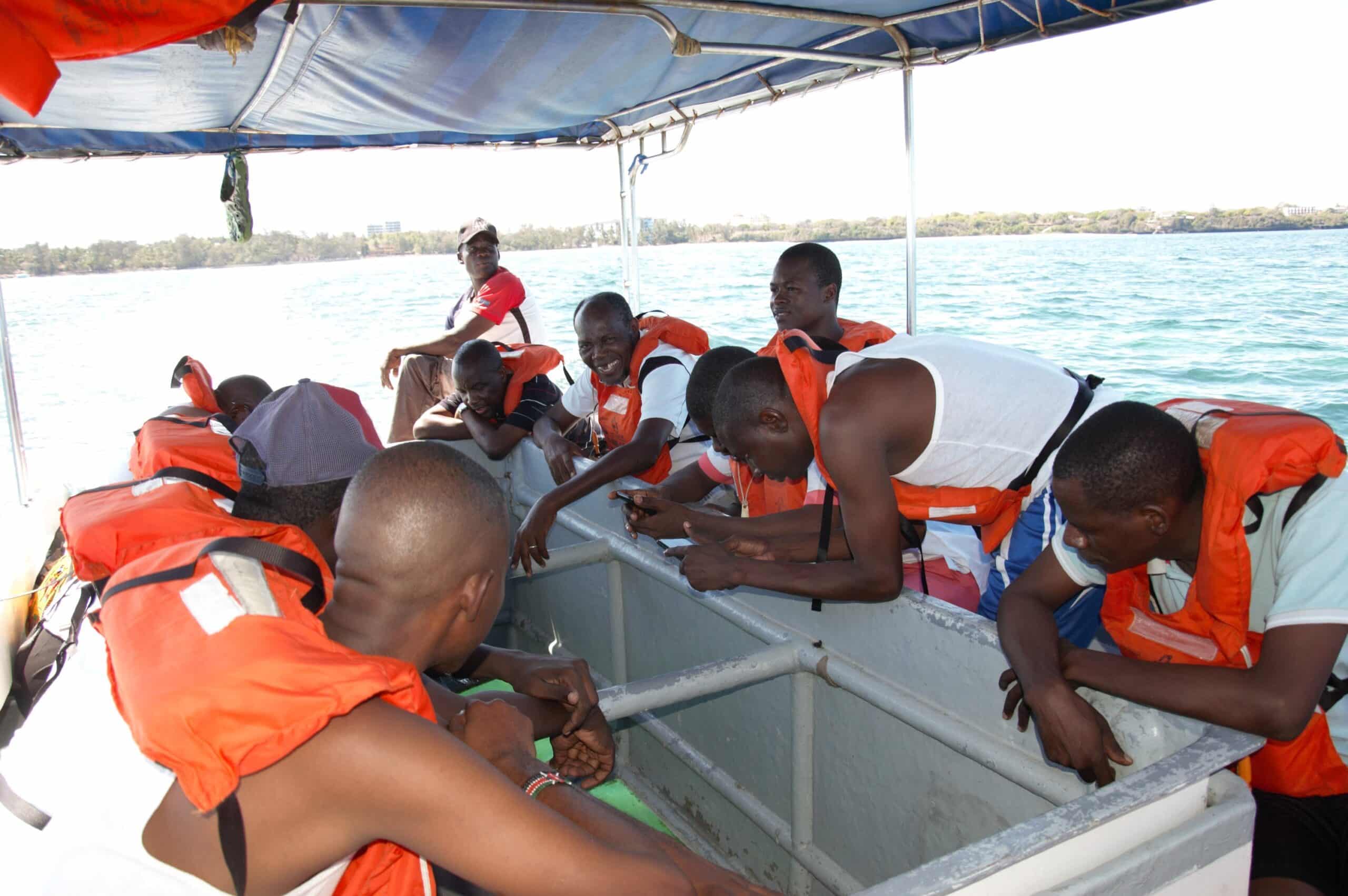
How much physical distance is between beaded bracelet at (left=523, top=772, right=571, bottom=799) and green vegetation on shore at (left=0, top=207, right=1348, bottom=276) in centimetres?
3141

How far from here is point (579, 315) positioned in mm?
3848

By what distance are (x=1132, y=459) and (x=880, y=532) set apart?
0.58 m

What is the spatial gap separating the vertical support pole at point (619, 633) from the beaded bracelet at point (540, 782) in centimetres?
195

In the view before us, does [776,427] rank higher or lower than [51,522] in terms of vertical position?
higher

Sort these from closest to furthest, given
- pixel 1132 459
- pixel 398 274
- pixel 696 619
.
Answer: pixel 1132 459
pixel 696 619
pixel 398 274

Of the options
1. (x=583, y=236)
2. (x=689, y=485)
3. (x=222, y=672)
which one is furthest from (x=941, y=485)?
(x=583, y=236)

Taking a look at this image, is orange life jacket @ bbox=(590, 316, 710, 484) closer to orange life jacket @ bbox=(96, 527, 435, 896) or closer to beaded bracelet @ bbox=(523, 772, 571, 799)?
beaded bracelet @ bbox=(523, 772, 571, 799)

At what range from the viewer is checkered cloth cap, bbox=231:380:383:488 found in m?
1.87

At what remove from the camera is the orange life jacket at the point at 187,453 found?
213 centimetres

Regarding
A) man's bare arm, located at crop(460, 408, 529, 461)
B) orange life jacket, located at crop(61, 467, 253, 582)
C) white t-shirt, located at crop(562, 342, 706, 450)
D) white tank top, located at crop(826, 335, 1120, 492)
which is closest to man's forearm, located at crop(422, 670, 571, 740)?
orange life jacket, located at crop(61, 467, 253, 582)

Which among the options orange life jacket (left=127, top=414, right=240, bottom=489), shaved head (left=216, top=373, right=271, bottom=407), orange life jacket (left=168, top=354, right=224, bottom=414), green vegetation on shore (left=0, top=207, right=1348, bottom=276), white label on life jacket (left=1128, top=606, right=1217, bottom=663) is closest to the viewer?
white label on life jacket (left=1128, top=606, right=1217, bottom=663)

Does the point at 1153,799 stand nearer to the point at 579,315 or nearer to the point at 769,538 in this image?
the point at 769,538

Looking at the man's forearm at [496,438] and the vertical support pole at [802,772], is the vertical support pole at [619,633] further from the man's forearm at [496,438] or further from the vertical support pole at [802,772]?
the man's forearm at [496,438]

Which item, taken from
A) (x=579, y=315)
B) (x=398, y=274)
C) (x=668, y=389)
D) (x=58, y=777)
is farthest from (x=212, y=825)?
(x=398, y=274)
